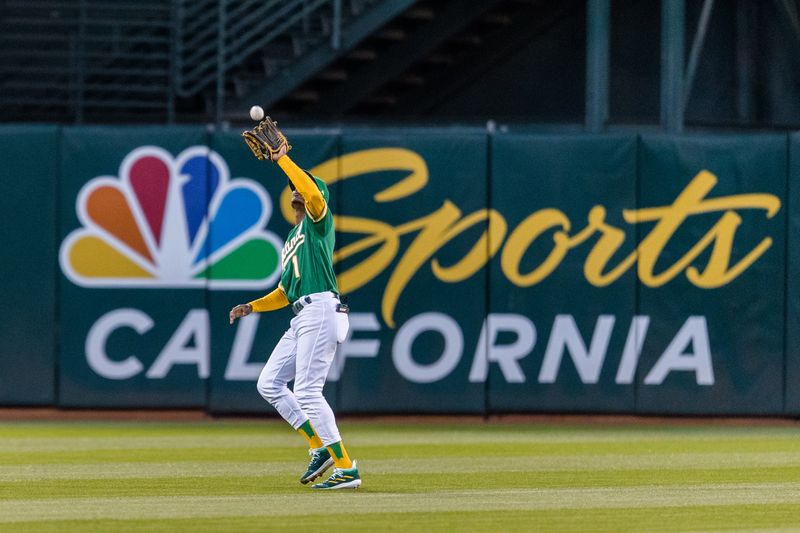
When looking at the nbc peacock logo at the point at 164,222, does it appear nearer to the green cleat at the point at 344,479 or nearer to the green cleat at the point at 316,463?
the green cleat at the point at 316,463

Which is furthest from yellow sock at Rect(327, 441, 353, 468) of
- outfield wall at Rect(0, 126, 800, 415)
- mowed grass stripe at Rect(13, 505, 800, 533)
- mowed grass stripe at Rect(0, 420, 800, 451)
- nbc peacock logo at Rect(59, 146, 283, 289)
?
nbc peacock logo at Rect(59, 146, 283, 289)

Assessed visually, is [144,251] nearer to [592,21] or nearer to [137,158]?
[137,158]

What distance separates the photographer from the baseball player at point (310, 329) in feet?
31.1

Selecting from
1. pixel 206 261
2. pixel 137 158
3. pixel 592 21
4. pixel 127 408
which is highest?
pixel 592 21

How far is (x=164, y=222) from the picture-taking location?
50.5ft

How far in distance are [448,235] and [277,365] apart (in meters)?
5.71

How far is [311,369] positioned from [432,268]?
5.83 m

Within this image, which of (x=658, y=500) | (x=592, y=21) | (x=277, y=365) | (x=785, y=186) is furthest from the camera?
(x=592, y=21)

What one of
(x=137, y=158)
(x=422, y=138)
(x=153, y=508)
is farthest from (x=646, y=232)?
(x=153, y=508)

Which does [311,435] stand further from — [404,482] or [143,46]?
[143,46]

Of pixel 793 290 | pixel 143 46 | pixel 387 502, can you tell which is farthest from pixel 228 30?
pixel 387 502

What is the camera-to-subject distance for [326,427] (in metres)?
9.52

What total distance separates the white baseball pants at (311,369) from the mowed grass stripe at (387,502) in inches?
20.3

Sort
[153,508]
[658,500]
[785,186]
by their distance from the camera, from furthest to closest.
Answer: [785,186], [658,500], [153,508]
